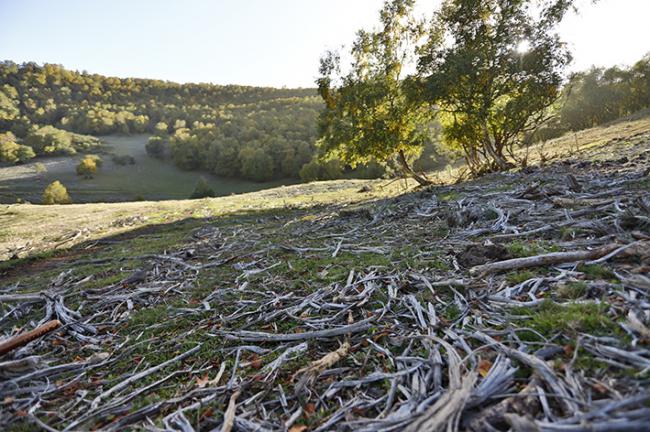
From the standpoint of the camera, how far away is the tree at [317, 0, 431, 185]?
20656 mm

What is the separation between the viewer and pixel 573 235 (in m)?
5.25

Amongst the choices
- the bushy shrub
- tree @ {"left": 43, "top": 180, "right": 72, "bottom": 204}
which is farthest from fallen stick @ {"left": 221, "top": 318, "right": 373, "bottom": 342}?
the bushy shrub

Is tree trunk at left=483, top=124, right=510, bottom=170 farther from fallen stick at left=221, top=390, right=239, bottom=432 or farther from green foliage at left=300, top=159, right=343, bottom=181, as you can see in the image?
green foliage at left=300, top=159, right=343, bottom=181

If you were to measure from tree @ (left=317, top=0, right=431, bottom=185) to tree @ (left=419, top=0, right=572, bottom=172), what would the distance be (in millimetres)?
1879

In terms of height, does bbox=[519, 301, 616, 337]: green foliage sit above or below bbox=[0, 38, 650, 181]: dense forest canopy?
below

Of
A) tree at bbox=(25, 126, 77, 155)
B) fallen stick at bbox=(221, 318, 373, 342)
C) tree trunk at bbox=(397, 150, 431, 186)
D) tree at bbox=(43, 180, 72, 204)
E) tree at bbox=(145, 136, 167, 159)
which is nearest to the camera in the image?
fallen stick at bbox=(221, 318, 373, 342)

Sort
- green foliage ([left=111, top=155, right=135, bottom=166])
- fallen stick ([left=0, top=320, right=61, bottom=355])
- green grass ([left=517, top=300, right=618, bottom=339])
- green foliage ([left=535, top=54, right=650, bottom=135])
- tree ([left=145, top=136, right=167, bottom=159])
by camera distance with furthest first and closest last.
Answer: tree ([left=145, top=136, right=167, bottom=159])
green foliage ([left=111, top=155, right=135, bottom=166])
green foliage ([left=535, top=54, right=650, bottom=135])
fallen stick ([left=0, top=320, right=61, bottom=355])
green grass ([left=517, top=300, right=618, bottom=339])

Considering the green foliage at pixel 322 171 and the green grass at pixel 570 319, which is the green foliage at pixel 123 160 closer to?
the green foliage at pixel 322 171

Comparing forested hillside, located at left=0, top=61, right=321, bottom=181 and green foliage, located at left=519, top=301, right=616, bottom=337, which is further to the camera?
forested hillside, located at left=0, top=61, right=321, bottom=181

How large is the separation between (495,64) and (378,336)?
63.4 ft

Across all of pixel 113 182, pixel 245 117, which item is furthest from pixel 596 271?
pixel 245 117

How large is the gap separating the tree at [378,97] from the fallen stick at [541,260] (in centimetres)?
1717

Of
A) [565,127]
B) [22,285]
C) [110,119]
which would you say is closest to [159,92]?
[110,119]

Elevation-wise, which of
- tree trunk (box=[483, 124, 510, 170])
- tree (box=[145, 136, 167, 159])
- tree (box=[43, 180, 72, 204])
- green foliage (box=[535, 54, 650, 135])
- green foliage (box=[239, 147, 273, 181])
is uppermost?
green foliage (box=[535, 54, 650, 135])
